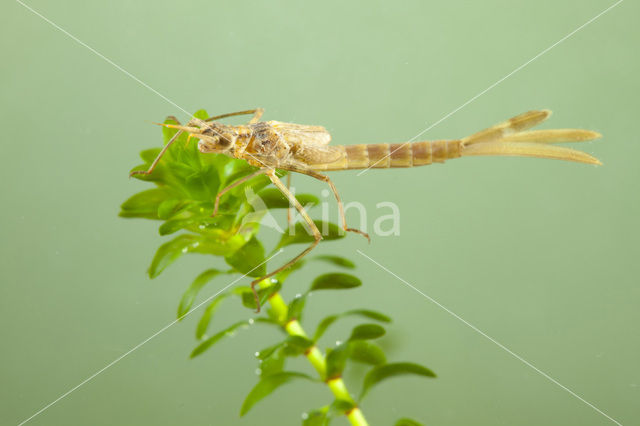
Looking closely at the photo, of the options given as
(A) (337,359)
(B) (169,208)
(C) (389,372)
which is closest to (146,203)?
(B) (169,208)

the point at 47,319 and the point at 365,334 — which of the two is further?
the point at 47,319

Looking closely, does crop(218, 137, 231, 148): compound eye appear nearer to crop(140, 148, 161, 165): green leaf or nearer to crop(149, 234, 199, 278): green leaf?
crop(140, 148, 161, 165): green leaf

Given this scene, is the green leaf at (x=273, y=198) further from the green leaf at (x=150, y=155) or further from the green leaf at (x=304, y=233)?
the green leaf at (x=150, y=155)

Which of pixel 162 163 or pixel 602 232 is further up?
pixel 162 163

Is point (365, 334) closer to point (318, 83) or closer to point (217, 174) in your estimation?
point (217, 174)

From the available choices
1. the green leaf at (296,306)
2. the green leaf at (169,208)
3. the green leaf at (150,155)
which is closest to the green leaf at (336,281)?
the green leaf at (296,306)

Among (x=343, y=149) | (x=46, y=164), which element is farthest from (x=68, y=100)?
(x=343, y=149)

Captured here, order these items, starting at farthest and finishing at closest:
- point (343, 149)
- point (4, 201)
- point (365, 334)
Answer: point (4, 201) < point (343, 149) < point (365, 334)
